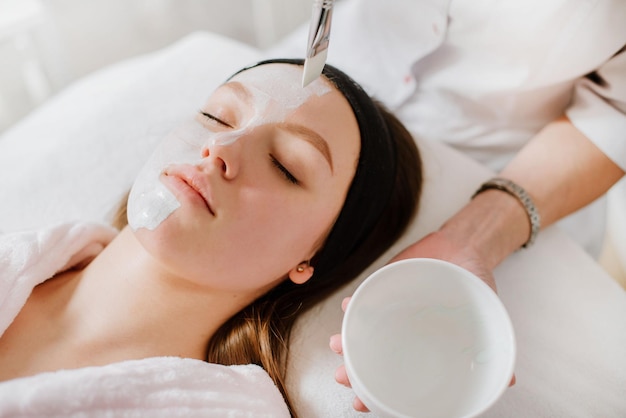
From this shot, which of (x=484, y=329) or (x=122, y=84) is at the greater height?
(x=122, y=84)

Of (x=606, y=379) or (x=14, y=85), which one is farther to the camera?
(x=14, y=85)

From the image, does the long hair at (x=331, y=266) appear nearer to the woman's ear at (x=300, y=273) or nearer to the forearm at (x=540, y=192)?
the woman's ear at (x=300, y=273)

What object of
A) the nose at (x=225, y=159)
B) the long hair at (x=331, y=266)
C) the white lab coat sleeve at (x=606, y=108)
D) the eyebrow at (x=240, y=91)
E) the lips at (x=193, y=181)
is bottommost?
the long hair at (x=331, y=266)

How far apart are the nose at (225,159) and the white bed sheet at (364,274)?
1.15 feet

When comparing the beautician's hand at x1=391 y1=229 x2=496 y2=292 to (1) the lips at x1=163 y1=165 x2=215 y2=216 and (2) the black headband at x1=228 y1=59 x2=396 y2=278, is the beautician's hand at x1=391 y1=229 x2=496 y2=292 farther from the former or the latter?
(1) the lips at x1=163 y1=165 x2=215 y2=216

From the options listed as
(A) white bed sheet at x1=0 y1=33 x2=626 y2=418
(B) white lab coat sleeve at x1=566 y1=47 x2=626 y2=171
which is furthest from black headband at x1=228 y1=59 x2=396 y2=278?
(B) white lab coat sleeve at x1=566 y1=47 x2=626 y2=171

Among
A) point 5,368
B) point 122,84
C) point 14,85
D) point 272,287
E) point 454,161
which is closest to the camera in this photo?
point 5,368

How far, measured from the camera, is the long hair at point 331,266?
970 mm

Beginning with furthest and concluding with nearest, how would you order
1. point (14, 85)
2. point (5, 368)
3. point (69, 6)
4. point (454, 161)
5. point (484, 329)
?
point (69, 6) → point (14, 85) → point (454, 161) → point (5, 368) → point (484, 329)

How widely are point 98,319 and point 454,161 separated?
2.66 feet

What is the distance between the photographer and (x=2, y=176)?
4.25ft

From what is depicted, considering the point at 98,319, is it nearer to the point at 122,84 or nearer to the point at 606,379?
the point at 122,84

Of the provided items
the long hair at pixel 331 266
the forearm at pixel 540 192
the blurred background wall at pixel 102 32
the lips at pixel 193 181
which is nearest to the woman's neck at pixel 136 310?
the long hair at pixel 331 266

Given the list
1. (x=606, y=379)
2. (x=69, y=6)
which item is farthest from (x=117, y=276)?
(x=69, y=6)
